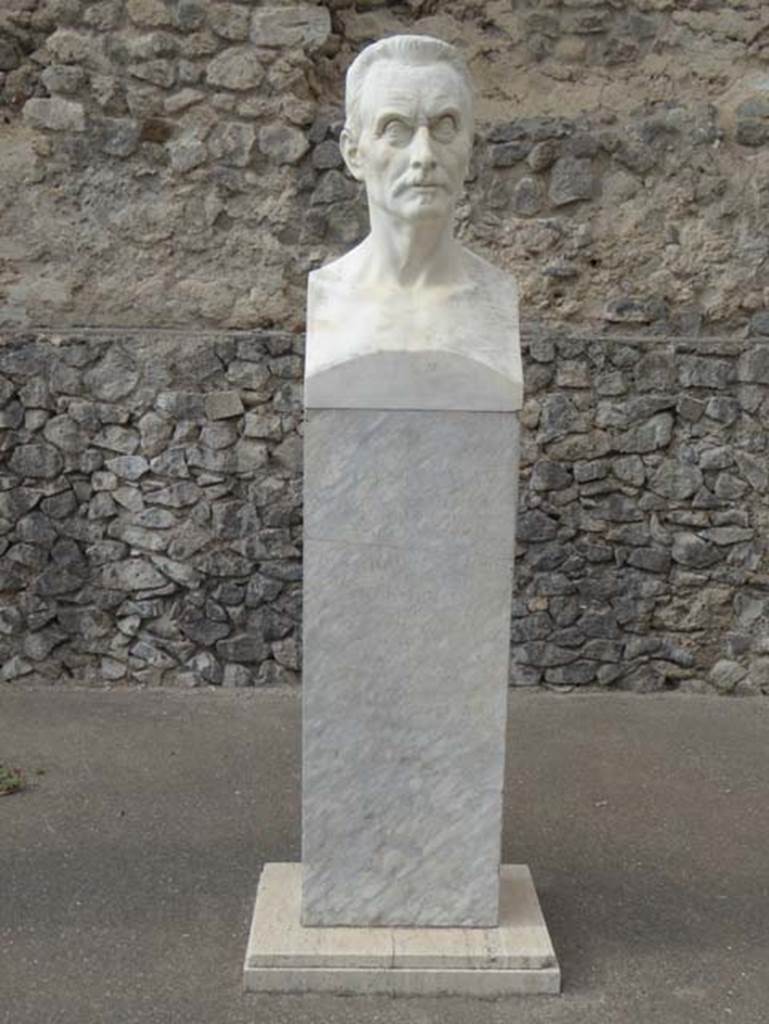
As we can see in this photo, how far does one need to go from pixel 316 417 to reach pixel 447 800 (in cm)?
103

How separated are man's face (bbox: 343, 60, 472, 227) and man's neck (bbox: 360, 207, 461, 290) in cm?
4

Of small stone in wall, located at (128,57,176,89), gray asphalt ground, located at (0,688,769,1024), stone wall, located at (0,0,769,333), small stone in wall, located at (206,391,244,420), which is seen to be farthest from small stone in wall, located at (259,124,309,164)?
gray asphalt ground, located at (0,688,769,1024)

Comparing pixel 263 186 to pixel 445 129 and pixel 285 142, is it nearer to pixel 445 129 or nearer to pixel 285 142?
pixel 285 142

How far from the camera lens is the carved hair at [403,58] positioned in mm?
2770

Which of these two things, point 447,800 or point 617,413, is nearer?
point 447,800

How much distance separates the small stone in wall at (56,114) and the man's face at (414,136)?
2.82 meters

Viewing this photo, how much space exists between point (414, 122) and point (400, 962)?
2.04 meters

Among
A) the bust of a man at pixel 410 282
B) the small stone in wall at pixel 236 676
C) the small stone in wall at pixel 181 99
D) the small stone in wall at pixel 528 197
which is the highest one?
the small stone in wall at pixel 181 99

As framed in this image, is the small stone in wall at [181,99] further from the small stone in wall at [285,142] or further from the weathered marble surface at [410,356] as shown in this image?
the weathered marble surface at [410,356]

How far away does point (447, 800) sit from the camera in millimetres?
3029

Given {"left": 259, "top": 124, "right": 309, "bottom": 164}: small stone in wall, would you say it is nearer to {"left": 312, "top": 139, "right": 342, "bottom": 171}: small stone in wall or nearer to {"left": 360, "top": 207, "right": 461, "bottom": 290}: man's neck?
{"left": 312, "top": 139, "right": 342, "bottom": 171}: small stone in wall

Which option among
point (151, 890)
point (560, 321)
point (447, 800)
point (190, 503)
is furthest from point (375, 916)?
point (560, 321)

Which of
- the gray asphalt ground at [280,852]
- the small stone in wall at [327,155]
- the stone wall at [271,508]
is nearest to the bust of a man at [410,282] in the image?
the gray asphalt ground at [280,852]

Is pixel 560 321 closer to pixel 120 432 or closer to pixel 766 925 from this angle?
pixel 120 432
